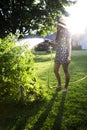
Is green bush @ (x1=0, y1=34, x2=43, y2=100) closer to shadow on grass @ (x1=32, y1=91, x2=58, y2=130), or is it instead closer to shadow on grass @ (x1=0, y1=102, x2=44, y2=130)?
shadow on grass @ (x1=0, y1=102, x2=44, y2=130)

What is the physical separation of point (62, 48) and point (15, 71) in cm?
200

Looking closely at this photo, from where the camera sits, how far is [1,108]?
7645mm

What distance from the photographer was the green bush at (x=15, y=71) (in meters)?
7.34

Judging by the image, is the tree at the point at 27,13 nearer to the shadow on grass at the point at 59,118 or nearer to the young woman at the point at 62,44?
the young woman at the point at 62,44

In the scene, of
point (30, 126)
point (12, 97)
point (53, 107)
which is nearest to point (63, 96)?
point (53, 107)

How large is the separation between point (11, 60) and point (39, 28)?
20.3 metres

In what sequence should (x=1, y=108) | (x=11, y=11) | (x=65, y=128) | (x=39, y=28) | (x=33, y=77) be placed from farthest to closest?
(x=39, y=28)
(x=11, y=11)
(x=33, y=77)
(x=1, y=108)
(x=65, y=128)

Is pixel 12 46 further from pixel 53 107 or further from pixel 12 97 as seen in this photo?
pixel 53 107

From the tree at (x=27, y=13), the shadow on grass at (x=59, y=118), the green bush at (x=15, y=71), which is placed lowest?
the shadow on grass at (x=59, y=118)

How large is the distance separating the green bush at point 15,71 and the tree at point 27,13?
16422mm

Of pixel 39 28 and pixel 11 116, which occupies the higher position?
pixel 39 28

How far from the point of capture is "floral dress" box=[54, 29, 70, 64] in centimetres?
877

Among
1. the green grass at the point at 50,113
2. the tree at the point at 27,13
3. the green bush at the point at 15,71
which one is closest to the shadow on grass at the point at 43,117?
the green grass at the point at 50,113

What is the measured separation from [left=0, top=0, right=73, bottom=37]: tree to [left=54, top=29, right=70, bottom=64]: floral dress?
1559 centimetres
